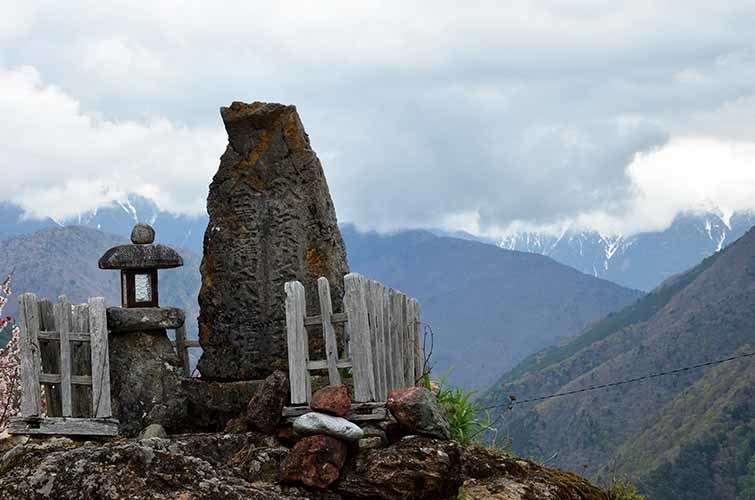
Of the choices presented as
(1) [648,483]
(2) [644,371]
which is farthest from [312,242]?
(2) [644,371]

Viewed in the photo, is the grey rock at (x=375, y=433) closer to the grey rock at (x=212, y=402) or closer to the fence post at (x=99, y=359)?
the grey rock at (x=212, y=402)

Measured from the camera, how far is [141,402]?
44.2 feet

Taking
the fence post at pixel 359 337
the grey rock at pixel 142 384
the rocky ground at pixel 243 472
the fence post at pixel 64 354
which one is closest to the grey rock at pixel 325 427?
the rocky ground at pixel 243 472

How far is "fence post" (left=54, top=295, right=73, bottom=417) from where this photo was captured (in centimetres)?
1233

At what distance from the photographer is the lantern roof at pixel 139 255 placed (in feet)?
45.1

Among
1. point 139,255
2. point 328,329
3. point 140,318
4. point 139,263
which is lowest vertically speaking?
point 328,329

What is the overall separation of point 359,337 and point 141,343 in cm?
378

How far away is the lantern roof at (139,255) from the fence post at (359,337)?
351 cm

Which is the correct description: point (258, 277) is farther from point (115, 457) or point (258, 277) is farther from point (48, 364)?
point (115, 457)

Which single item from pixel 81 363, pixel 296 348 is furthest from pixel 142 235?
pixel 296 348

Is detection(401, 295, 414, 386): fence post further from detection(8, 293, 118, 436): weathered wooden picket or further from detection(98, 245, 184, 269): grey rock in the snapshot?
detection(8, 293, 118, 436): weathered wooden picket

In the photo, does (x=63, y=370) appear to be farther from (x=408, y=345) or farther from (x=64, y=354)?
(x=408, y=345)

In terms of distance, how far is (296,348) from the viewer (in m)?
11.5

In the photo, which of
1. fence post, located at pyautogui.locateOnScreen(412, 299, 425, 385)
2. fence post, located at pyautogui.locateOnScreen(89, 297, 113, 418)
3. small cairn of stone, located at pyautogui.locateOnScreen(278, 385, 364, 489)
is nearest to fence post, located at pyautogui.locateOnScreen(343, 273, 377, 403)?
small cairn of stone, located at pyautogui.locateOnScreen(278, 385, 364, 489)
